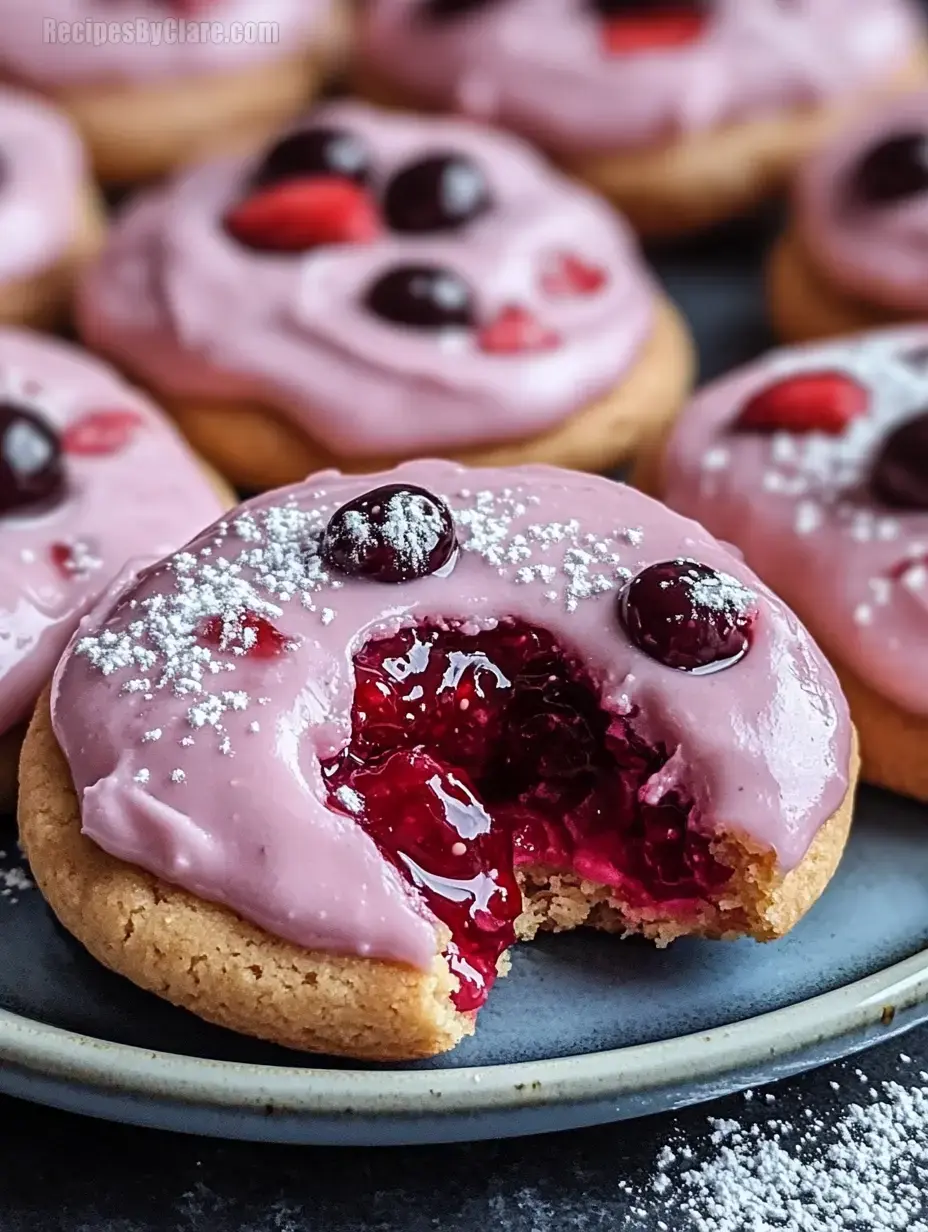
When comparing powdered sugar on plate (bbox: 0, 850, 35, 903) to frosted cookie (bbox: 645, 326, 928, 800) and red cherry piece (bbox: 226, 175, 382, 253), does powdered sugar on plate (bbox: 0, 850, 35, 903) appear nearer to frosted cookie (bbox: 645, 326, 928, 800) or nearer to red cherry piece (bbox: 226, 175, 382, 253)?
frosted cookie (bbox: 645, 326, 928, 800)

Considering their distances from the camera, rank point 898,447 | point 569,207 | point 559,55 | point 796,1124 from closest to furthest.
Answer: point 796,1124 < point 898,447 < point 569,207 < point 559,55

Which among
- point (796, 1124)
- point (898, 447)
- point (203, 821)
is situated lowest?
point (796, 1124)

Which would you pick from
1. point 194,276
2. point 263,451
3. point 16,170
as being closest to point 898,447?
point 263,451

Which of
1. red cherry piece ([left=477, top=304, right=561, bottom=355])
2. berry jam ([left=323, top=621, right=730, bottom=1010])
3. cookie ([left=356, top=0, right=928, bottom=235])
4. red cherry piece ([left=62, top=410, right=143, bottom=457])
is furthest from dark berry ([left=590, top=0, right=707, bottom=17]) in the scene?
berry jam ([left=323, top=621, right=730, bottom=1010])

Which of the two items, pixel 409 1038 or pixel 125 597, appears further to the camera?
pixel 125 597

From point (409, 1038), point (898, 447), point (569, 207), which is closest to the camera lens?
point (409, 1038)

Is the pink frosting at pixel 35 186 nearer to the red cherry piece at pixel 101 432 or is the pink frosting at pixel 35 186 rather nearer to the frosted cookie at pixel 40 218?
the frosted cookie at pixel 40 218

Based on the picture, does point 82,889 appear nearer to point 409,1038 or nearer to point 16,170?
point 409,1038

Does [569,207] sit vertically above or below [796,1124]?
above
